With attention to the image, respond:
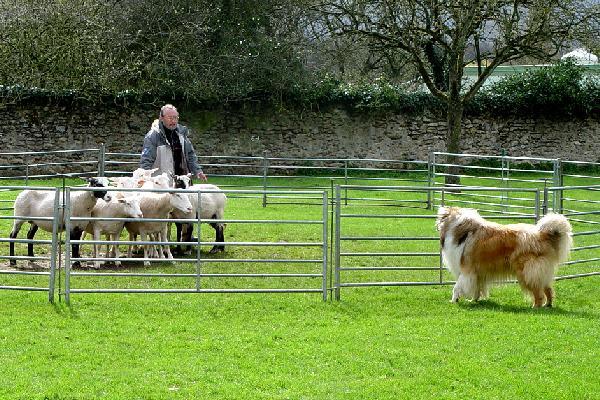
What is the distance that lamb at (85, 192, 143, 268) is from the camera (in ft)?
41.9

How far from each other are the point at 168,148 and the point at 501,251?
5628 mm

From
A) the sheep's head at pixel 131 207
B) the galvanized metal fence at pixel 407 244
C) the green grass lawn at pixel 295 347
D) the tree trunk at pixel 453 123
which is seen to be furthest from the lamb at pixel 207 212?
the tree trunk at pixel 453 123

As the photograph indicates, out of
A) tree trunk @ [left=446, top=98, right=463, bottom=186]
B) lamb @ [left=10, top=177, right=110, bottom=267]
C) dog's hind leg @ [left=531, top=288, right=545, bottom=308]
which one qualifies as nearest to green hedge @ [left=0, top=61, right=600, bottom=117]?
tree trunk @ [left=446, top=98, right=463, bottom=186]

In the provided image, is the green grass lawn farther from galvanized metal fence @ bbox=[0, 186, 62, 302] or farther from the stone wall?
the stone wall

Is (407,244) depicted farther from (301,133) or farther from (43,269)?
(301,133)

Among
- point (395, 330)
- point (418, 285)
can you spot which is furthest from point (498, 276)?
point (395, 330)

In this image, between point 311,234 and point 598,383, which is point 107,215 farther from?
point 598,383

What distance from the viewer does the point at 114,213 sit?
1301cm

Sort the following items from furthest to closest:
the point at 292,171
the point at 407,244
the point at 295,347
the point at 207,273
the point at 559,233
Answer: the point at 292,171 < the point at 407,244 < the point at 207,273 < the point at 559,233 < the point at 295,347

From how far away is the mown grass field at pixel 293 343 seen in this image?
727 centimetres

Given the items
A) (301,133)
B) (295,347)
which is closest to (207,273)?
(295,347)

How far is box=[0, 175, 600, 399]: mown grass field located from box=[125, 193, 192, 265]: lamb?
0.89 metres

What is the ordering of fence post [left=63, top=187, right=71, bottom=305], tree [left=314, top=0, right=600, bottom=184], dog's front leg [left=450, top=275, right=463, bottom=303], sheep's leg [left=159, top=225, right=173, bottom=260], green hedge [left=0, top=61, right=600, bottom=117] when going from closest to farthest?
fence post [left=63, top=187, right=71, bottom=305] < dog's front leg [left=450, top=275, right=463, bottom=303] < sheep's leg [left=159, top=225, right=173, bottom=260] < tree [left=314, top=0, right=600, bottom=184] < green hedge [left=0, top=61, right=600, bottom=117]

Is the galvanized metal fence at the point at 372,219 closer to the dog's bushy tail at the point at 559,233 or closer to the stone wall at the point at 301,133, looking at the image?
the stone wall at the point at 301,133
